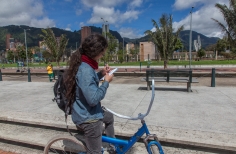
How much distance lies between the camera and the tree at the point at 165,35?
2039 centimetres

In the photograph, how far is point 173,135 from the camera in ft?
9.95

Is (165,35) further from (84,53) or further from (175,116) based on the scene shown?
(84,53)

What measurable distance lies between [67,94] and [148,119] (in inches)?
98.7

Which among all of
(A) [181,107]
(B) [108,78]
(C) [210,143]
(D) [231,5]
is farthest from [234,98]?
(D) [231,5]

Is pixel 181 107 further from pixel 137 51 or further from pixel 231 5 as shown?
pixel 137 51

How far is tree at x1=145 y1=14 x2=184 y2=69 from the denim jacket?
1976cm

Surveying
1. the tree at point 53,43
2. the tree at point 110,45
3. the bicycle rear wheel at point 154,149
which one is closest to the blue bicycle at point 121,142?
the bicycle rear wheel at point 154,149

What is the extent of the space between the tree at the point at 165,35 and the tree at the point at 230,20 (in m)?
4.67

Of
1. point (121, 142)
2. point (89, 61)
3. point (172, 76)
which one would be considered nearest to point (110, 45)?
point (172, 76)

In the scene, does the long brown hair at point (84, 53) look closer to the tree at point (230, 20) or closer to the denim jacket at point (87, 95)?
the denim jacket at point (87, 95)

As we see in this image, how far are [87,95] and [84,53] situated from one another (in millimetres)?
459

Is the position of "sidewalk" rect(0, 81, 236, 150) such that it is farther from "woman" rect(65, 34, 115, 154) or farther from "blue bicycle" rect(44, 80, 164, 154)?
A: "woman" rect(65, 34, 115, 154)

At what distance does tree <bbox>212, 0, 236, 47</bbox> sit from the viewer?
15510 millimetres

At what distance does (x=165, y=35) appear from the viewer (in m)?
20.6
